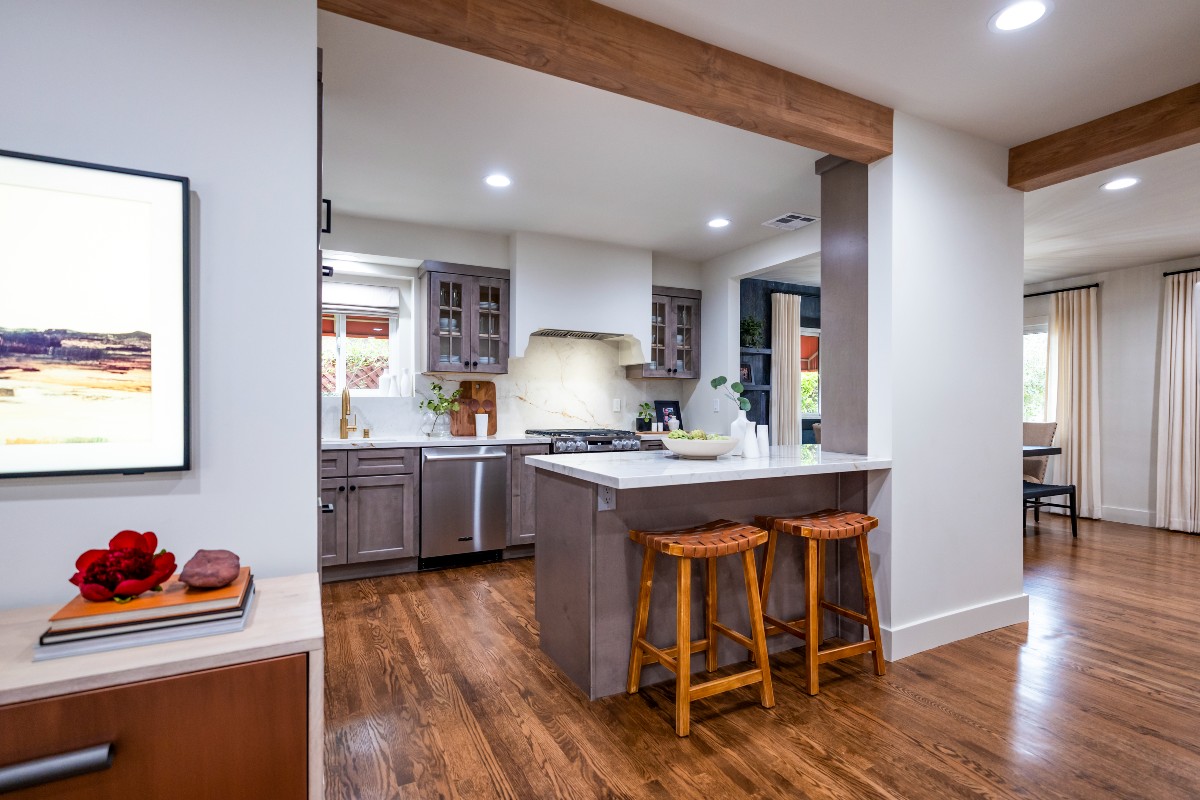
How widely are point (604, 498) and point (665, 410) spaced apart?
3569 mm

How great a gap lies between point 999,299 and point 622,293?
2.83 metres

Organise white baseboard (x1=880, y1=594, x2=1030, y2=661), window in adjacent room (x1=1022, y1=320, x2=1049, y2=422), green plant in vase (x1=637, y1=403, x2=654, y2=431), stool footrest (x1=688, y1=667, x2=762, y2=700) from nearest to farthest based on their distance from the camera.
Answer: stool footrest (x1=688, y1=667, x2=762, y2=700), white baseboard (x1=880, y1=594, x2=1030, y2=661), green plant in vase (x1=637, y1=403, x2=654, y2=431), window in adjacent room (x1=1022, y1=320, x2=1049, y2=422)

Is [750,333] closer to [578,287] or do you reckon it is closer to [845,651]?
[578,287]

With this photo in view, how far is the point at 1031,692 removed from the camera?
7.97 ft

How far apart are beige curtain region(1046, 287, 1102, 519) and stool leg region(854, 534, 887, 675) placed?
5.19 metres

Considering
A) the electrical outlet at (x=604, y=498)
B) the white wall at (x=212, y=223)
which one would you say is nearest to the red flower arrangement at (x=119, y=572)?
the white wall at (x=212, y=223)

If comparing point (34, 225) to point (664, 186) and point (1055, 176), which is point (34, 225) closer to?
point (664, 186)

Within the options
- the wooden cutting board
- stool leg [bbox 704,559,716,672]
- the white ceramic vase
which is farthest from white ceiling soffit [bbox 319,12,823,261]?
stool leg [bbox 704,559,716,672]

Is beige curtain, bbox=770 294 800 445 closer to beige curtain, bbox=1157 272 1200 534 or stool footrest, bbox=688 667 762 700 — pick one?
beige curtain, bbox=1157 272 1200 534

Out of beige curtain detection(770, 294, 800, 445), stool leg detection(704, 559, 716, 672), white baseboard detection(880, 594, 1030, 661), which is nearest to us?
stool leg detection(704, 559, 716, 672)

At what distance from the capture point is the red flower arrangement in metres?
1.19

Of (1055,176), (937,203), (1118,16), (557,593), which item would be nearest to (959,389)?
(937,203)

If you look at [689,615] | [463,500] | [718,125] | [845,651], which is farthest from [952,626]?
[463,500]

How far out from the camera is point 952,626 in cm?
297
